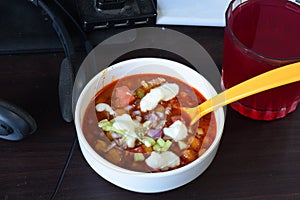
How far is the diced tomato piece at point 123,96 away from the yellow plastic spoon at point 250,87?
81 mm

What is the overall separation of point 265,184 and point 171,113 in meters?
0.17

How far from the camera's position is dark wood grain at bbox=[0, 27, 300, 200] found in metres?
0.72

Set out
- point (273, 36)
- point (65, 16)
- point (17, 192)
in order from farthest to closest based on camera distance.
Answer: point (65, 16), point (273, 36), point (17, 192)

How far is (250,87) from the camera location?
76 cm

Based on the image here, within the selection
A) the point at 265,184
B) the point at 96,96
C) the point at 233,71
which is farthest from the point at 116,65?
the point at 265,184

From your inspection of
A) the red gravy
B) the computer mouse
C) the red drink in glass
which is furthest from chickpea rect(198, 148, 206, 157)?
the computer mouse

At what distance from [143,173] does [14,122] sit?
196 mm

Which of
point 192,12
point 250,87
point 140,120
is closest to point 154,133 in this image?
point 140,120

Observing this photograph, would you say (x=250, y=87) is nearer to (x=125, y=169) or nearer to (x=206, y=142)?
(x=206, y=142)

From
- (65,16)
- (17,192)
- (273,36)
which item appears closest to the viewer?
(17,192)

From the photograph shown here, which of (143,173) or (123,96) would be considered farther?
(123,96)

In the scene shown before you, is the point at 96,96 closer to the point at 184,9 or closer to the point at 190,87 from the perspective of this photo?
the point at 190,87

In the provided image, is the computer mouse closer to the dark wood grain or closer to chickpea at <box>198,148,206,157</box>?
the dark wood grain

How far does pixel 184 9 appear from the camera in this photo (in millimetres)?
960
